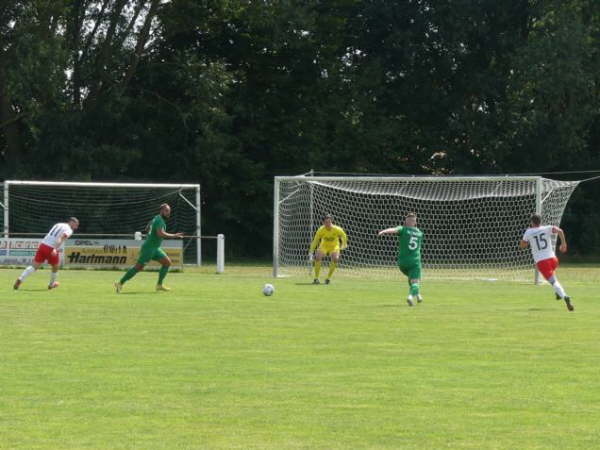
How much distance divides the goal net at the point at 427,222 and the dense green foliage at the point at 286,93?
185 inches

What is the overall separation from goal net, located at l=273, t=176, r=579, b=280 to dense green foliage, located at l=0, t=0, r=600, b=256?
4700 mm

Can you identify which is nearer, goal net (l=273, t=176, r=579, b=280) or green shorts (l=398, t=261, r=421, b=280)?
green shorts (l=398, t=261, r=421, b=280)

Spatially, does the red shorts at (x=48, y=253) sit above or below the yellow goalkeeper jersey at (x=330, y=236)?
below

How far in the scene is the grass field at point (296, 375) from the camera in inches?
339

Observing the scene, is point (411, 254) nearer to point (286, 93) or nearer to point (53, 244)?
point (53, 244)

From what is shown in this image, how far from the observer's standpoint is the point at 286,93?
5156cm

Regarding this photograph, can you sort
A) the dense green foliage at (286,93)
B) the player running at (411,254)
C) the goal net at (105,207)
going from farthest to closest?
the dense green foliage at (286,93) < the goal net at (105,207) < the player running at (411,254)

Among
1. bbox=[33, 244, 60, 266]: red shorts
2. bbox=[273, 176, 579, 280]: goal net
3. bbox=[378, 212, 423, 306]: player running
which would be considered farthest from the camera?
bbox=[273, 176, 579, 280]: goal net

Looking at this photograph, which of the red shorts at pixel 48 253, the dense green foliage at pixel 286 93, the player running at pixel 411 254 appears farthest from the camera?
the dense green foliage at pixel 286 93

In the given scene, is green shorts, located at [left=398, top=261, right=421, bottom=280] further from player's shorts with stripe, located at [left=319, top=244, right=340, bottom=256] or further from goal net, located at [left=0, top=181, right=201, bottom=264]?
goal net, located at [left=0, top=181, right=201, bottom=264]

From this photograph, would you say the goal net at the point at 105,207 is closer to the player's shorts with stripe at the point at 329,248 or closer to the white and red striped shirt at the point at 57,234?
the player's shorts with stripe at the point at 329,248

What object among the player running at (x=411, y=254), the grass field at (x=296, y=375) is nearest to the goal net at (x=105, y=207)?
the grass field at (x=296, y=375)

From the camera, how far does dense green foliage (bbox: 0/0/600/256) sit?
151ft

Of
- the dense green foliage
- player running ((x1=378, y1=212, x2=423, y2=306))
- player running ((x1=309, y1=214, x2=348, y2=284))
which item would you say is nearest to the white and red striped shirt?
player running ((x1=309, y1=214, x2=348, y2=284))
